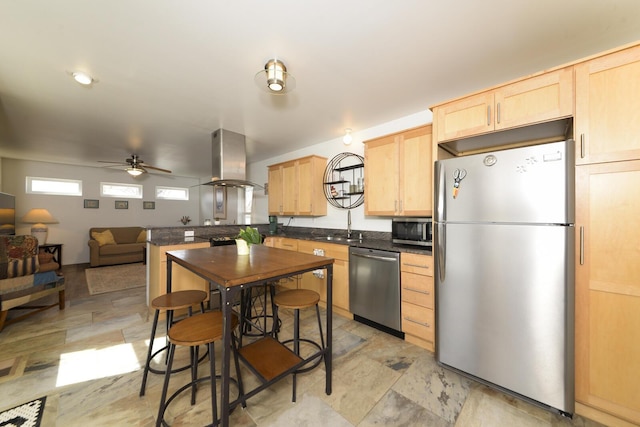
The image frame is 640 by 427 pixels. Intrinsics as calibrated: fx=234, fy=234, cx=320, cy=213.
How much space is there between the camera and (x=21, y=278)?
257 centimetres

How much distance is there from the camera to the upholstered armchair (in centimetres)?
244

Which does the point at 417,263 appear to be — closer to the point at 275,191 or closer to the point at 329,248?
the point at 329,248

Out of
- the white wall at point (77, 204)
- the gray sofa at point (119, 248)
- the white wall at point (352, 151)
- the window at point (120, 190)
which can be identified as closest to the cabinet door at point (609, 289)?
the white wall at point (352, 151)

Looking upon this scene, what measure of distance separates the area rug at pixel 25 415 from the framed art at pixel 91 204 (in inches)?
241

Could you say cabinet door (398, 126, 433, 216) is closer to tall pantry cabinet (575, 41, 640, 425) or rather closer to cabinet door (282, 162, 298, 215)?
tall pantry cabinet (575, 41, 640, 425)

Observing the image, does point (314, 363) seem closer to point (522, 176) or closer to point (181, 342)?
point (181, 342)

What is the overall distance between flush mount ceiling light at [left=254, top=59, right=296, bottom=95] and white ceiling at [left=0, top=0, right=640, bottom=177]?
0.26ft

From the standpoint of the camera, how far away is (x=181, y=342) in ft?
4.00

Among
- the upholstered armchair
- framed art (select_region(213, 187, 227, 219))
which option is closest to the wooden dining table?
the upholstered armchair

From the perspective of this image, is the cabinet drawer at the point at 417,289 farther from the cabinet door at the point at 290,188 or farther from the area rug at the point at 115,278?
the area rug at the point at 115,278

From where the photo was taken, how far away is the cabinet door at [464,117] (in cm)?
179

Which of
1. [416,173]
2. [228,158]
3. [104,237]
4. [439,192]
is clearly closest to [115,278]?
[104,237]

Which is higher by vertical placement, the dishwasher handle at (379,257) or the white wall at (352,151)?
the white wall at (352,151)

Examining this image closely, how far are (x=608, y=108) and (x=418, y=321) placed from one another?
6.61ft
